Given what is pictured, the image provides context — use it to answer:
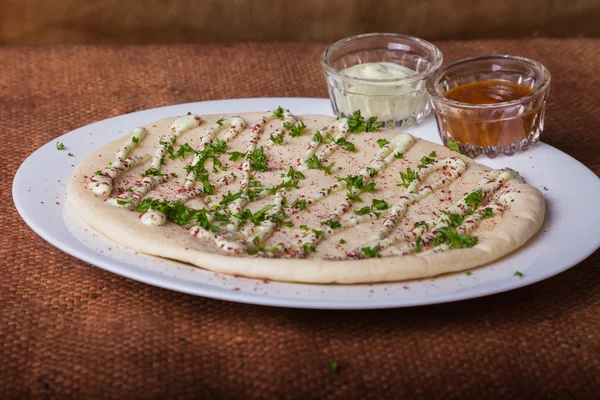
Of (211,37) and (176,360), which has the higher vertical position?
(176,360)

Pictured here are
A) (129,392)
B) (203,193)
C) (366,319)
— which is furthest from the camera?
(203,193)

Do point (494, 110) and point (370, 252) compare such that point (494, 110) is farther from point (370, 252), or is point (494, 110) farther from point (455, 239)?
point (370, 252)

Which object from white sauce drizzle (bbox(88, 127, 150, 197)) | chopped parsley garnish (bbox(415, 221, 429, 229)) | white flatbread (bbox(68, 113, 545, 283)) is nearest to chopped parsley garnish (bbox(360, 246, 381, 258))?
white flatbread (bbox(68, 113, 545, 283))

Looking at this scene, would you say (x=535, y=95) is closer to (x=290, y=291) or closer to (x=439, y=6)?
(x=290, y=291)

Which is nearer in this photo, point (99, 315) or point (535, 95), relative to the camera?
point (99, 315)

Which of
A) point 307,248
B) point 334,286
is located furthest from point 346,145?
point 334,286

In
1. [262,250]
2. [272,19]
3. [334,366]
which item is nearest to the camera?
[334,366]

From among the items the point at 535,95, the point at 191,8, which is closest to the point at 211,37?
the point at 191,8
